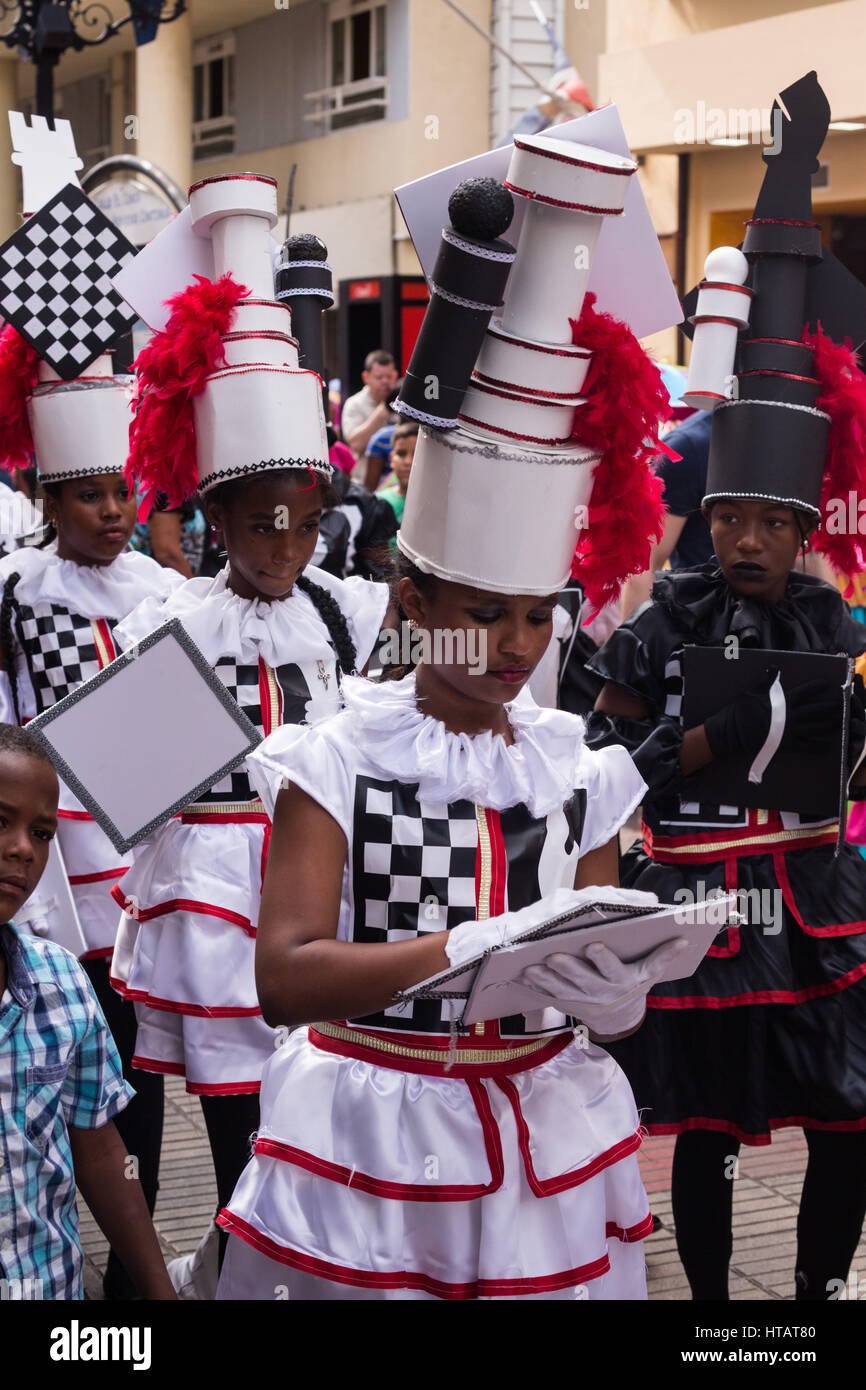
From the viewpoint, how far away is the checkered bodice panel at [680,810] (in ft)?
11.3

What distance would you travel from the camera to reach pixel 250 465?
11.4 ft

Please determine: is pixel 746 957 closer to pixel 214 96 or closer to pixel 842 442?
pixel 842 442

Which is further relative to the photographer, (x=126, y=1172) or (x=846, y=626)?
(x=846, y=626)

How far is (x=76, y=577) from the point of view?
4383 millimetres

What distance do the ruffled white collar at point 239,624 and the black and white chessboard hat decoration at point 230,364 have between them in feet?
0.87

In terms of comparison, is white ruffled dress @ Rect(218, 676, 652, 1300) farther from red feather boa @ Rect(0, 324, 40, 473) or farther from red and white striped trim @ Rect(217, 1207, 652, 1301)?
red feather boa @ Rect(0, 324, 40, 473)

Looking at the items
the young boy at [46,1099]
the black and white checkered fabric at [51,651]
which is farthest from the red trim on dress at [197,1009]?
the black and white checkered fabric at [51,651]

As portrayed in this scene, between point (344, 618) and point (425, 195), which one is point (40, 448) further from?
point (425, 195)

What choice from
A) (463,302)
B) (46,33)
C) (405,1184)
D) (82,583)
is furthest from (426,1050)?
(46,33)

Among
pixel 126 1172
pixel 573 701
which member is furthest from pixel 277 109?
pixel 126 1172

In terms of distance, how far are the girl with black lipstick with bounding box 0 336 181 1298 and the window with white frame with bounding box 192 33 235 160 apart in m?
19.1

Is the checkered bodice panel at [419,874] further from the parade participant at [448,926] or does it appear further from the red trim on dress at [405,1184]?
the red trim on dress at [405,1184]

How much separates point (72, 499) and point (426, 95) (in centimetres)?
1562
